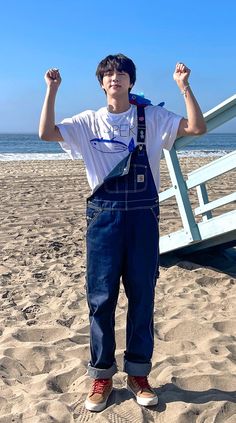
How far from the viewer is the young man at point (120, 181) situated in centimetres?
291

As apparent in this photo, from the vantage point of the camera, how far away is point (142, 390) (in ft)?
10.1

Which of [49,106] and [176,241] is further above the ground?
[49,106]

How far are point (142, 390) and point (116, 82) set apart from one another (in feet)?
5.86

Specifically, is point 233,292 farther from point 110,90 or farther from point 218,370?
point 110,90

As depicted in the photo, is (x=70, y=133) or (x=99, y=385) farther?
Answer: (x=99, y=385)

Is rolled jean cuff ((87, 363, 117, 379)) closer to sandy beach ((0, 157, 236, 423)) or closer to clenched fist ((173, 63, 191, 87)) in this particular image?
sandy beach ((0, 157, 236, 423))

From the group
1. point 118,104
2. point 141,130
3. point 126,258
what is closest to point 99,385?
point 126,258

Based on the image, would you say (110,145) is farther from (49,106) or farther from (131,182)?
(49,106)

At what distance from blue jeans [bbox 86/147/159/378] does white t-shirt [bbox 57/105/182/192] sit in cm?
8

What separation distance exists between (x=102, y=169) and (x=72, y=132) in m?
0.27

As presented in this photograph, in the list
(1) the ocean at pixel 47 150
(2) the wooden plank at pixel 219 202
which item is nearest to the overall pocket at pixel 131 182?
(2) the wooden plank at pixel 219 202

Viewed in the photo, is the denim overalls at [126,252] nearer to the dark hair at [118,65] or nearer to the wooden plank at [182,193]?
the dark hair at [118,65]

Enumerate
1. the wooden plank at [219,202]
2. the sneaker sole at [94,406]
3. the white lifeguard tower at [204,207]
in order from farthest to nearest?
the wooden plank at [219,202] < the white lifeguard tower at [204,207] < the sneaker sole at [94,406]

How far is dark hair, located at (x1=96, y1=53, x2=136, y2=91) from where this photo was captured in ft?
9.52
